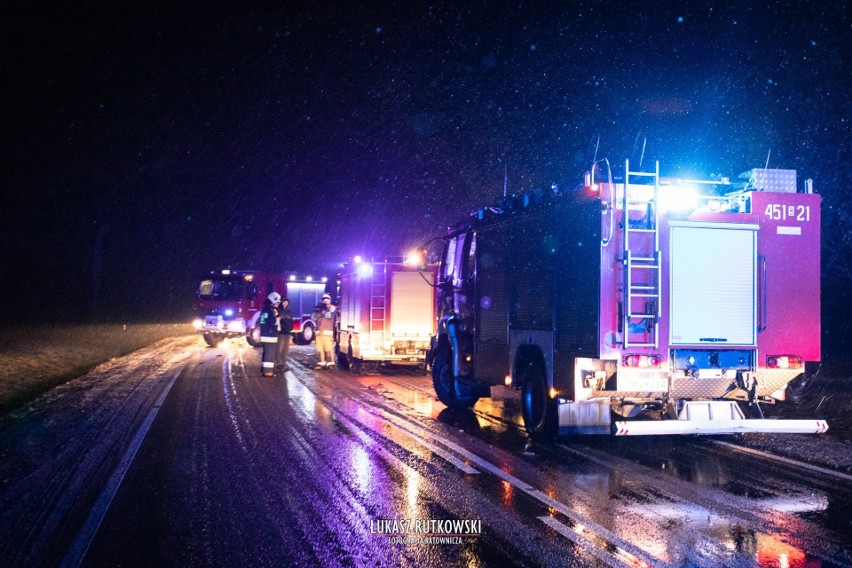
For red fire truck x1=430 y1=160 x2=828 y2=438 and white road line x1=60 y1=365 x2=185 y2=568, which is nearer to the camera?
white road line x1=60 y1=365 x2=185 y2=568

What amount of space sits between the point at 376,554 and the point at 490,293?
22.0ft

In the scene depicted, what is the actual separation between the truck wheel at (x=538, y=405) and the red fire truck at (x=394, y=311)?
27.0 ft

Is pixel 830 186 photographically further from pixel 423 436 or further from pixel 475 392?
pixel 423 436

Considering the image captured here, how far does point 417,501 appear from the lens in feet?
20.6

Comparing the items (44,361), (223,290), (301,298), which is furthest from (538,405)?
(223,290)

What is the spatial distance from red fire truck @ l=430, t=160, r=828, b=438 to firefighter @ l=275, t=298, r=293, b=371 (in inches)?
382

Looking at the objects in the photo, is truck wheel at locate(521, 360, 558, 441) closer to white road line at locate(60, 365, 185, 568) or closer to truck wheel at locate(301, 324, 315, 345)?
white road line at locate(60, 365, 185, 568)

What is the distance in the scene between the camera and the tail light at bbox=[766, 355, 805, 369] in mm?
8508

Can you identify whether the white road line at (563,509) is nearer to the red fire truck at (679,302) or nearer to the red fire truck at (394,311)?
the red fire truck at (679,302)

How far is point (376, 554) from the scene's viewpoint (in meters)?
4.97

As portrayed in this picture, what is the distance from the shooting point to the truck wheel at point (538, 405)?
9156 mm

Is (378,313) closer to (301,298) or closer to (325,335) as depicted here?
(325,335)

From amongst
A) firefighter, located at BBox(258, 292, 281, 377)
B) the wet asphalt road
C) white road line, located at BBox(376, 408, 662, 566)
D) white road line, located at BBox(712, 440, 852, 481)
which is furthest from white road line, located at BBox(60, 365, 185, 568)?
firefighter, located at BBox(258, 292, 281, 377)

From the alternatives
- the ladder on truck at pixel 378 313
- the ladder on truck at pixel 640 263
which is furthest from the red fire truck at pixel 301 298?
the ladder on truck at pixel 640 263
